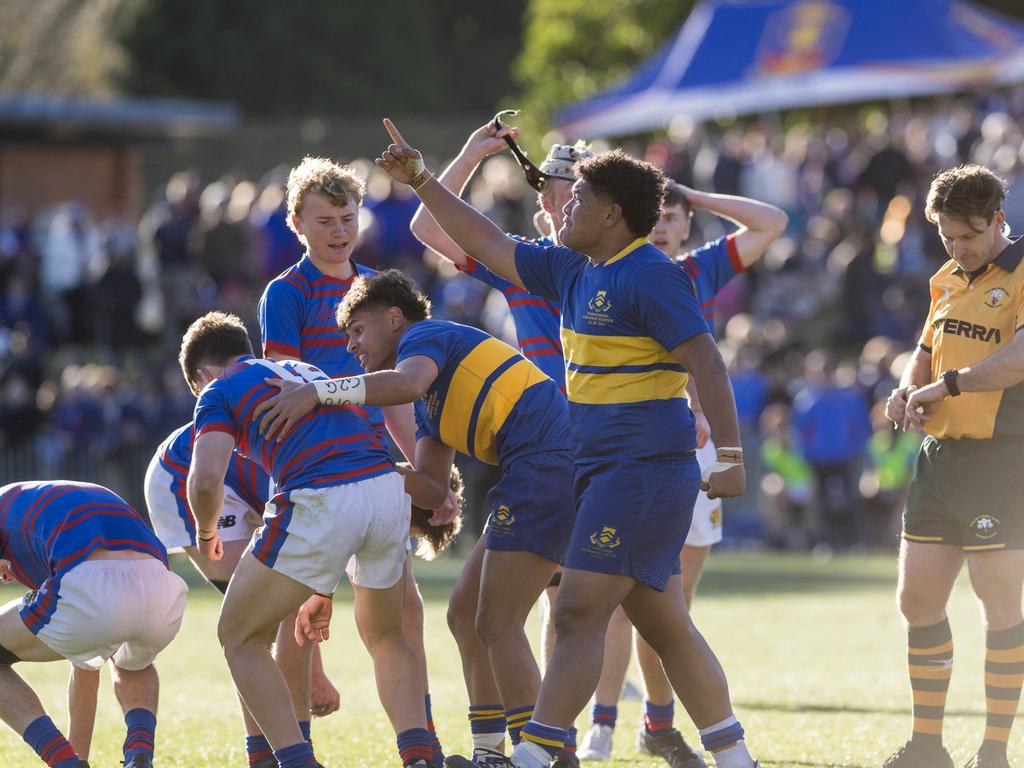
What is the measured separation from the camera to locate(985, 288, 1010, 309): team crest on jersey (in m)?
6.63

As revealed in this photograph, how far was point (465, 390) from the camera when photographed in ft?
21.0

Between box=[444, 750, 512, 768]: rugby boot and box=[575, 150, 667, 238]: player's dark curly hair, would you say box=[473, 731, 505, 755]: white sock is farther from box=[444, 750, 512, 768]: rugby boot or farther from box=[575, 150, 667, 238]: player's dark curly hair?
box=[575, 150, 667, 238]: player's dark curly hair

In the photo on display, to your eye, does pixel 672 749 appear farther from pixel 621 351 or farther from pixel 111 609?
pixel 111 609

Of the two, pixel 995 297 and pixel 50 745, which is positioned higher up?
pixel 995 297

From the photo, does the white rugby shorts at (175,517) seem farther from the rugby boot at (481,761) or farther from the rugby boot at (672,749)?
the rugby boot at (672,749)

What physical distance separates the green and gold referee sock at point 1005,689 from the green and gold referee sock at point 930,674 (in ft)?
0.60

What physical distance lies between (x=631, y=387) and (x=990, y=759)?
2137 mm

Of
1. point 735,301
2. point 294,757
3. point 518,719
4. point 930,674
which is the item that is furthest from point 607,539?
point 735,301

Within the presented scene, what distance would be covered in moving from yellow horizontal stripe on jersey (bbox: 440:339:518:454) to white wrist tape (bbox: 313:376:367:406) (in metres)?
0.50

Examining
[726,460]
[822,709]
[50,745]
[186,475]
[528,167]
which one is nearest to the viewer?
[726,460]

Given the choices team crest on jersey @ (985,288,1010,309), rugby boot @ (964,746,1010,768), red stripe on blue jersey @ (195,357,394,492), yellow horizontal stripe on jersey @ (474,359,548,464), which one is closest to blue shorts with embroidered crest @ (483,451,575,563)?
yellow horizontal stripe on jersey @ (474,359,548,464)

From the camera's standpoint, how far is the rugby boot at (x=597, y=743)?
748 cm

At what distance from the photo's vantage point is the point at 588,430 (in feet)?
20.0

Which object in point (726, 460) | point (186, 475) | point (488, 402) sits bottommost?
point (186, 475)
